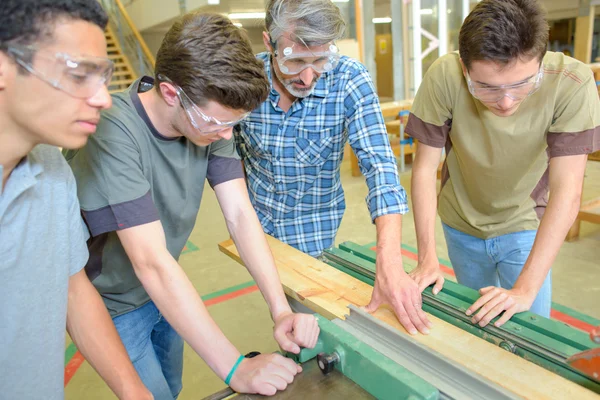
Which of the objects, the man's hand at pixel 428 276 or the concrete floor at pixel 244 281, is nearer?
the man's hand at pixel 428 276

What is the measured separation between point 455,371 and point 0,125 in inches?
38.8

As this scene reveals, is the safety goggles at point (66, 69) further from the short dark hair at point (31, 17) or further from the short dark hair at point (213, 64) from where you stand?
the short dark hair at point (213, 64)

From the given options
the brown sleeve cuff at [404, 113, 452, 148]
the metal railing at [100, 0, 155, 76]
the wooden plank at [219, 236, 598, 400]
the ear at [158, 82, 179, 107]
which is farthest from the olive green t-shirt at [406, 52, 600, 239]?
the metal railing at [100, 0, 155, 76]

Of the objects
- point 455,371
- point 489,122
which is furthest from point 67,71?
point 489,122

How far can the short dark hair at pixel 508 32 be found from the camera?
123 centimetres

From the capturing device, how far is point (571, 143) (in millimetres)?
1412

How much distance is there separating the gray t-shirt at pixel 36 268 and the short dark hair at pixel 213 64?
34cm

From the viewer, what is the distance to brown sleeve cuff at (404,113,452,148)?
161 centimetres

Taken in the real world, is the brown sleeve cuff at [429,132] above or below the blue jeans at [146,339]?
above

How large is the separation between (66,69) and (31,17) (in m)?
0.09

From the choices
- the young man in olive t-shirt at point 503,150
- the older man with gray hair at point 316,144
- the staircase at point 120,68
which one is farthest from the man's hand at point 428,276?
the staircase at point 120,68

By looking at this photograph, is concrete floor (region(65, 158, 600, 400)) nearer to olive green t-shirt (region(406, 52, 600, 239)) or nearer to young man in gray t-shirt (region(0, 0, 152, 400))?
olive green t-shirt (region(406, 52, 600, 239))

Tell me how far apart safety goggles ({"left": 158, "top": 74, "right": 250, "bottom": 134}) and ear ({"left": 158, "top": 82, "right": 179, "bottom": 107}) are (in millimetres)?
11

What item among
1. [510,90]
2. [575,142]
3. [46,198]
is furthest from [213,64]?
[575,142]
